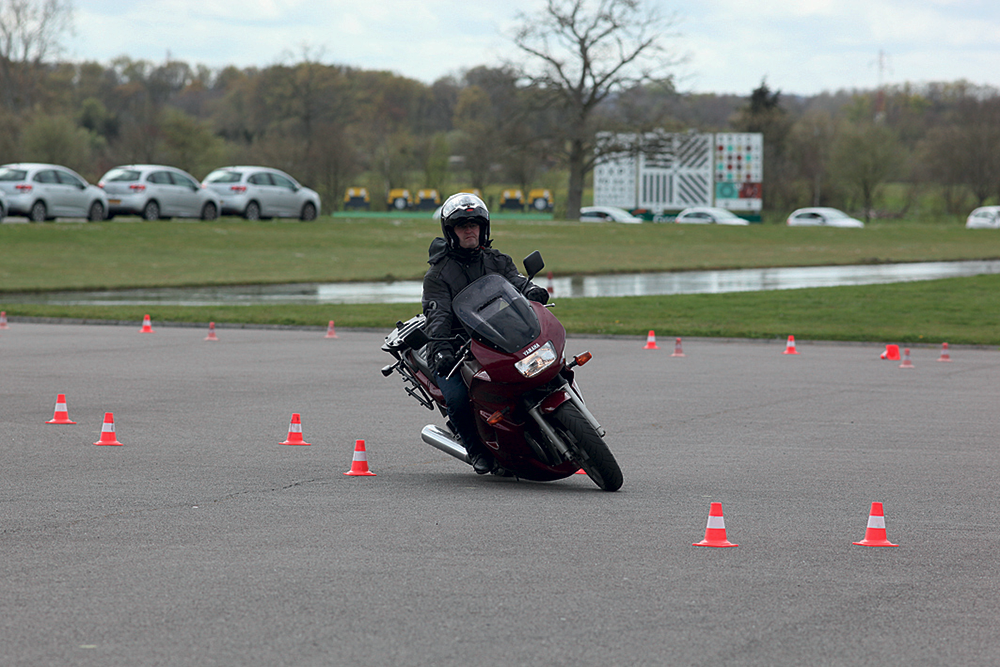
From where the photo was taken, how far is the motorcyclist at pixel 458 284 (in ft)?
26.2

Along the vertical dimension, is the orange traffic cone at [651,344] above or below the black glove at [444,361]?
below

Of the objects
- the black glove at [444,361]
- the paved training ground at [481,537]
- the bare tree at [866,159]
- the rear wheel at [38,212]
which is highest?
the bare tree at [866,159]

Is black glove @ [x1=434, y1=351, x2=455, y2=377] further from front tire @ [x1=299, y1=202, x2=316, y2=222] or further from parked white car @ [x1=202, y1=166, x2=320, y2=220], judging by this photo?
front tire @ [x1=299, y1=202, x2=316, y2=222]

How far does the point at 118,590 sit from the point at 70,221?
39.1 m

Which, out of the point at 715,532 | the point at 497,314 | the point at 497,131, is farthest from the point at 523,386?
the point at 497,131

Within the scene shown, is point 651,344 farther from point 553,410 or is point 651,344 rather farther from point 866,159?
point 866,159

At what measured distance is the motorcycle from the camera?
24.6 feet

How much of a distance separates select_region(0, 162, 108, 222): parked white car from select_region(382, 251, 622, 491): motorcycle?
117 ft

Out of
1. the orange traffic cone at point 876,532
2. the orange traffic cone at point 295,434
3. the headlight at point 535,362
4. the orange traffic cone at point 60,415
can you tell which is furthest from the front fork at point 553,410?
the orange traffic cone at point 60,415

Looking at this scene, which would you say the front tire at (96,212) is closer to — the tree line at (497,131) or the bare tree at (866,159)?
the tree line at (497,131)

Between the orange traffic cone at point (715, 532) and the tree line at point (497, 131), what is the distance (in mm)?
62120

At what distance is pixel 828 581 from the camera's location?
5.56 m

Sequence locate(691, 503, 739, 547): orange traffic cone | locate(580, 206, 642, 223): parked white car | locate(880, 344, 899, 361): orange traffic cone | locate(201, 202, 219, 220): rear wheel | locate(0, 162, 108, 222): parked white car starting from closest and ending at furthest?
locate(691, 503, 739, 547): orange traffic cone < locate(880, 344, 899, 361): orange traffic cone < locate(0, 162, 108, 222): parked white car < locate(201, 202, 219, 220): rear wheel < locate(580, 206, 642, 223): parked white car

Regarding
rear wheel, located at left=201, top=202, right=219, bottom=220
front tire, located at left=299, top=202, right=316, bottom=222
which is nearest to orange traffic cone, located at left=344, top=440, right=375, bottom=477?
rear wheel, located at left=201, top=202, right=219, bottom=220
